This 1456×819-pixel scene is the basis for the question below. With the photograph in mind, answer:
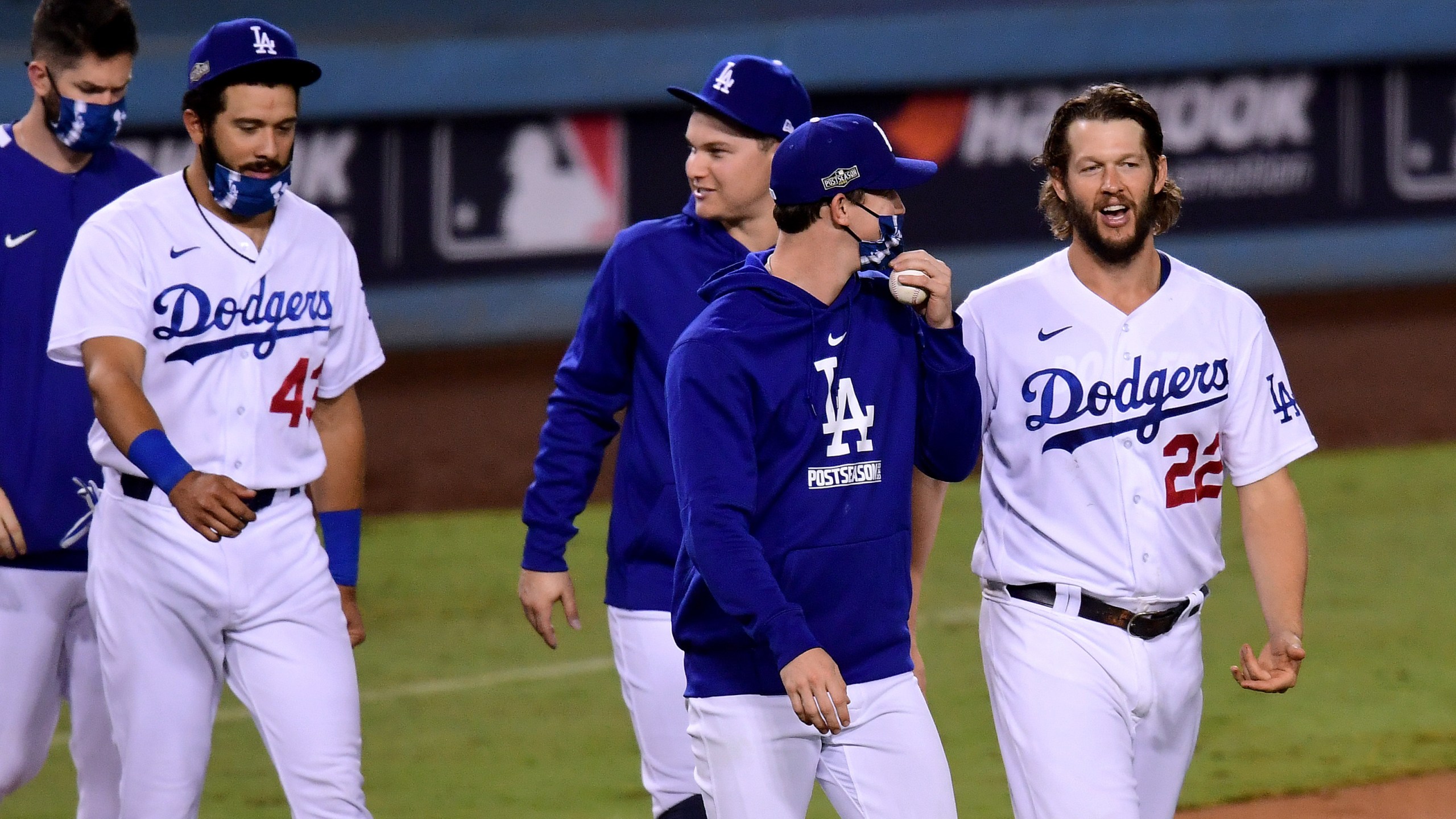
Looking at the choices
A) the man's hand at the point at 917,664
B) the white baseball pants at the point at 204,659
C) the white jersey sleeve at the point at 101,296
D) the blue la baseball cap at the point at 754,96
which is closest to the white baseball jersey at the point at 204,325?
the white jersey sleeve at the point at 101,296

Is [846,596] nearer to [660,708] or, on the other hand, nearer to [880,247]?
[880,247]

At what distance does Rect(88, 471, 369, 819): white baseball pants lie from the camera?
12.6 feet

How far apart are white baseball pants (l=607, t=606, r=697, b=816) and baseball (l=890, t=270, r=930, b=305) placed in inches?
47.4

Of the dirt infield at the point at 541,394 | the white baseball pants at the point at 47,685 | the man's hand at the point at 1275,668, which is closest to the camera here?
the man's hand at the point at 1275,668

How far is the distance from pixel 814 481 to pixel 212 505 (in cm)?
115

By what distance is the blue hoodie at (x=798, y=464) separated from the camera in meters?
3.30

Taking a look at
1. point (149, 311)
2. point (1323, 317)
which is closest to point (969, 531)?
point (1323, 317)

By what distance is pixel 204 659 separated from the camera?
3939 millimetres

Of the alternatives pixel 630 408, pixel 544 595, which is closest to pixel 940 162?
pixel 630 408

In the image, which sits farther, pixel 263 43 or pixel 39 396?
pixel 39 396

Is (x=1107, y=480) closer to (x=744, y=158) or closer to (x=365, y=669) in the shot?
(x=744, y=158)

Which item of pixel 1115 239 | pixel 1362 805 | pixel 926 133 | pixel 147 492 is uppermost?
pixel 926 133

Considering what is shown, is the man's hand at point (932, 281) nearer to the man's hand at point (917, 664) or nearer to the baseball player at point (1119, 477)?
the baseball player at point (1119, 477)

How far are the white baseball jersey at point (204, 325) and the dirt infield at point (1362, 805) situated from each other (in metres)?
3.23
